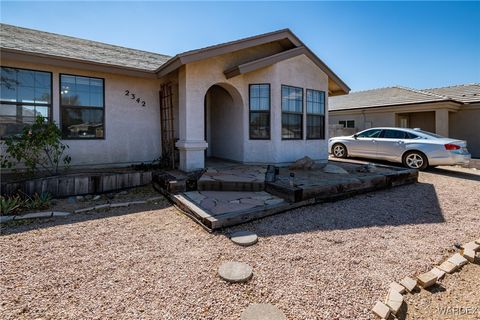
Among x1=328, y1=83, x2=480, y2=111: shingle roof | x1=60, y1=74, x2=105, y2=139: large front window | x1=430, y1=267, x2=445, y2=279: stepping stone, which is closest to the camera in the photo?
x1=430, y1=267, x2=445, y2=279: stepping stone

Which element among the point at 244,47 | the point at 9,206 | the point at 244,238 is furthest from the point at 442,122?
the point at 9,206

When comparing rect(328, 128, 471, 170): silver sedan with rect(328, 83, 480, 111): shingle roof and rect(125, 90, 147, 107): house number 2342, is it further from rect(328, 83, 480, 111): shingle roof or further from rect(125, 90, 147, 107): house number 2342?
rect(125, 90, 147, 107): house number 2342

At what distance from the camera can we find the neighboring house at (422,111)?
13.4 meters

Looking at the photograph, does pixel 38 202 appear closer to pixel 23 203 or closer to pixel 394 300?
pixel 23 203

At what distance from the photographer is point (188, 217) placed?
457 cm

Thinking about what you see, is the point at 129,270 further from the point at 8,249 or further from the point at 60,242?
the point at 8,249

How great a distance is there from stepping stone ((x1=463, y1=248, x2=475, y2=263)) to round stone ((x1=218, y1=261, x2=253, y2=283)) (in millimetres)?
2781

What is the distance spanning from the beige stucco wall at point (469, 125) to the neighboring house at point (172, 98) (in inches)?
392

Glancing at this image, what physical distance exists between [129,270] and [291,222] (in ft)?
8.44

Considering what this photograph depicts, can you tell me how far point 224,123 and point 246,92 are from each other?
1.54m

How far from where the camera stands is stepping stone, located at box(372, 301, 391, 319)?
83.2 inches

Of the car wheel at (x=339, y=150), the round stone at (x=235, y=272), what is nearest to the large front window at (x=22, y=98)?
the round stone at (x=235, y=272)

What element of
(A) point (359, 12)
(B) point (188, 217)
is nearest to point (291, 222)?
(B) point (188, 217)

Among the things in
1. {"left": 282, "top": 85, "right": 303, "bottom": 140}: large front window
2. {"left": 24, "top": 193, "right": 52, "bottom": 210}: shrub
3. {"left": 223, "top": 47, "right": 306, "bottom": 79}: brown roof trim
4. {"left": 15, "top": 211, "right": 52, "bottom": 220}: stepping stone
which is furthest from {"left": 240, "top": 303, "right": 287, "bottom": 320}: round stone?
{"left": 282, "top": 85, "right": 303, "bottom": 140}: large front window
